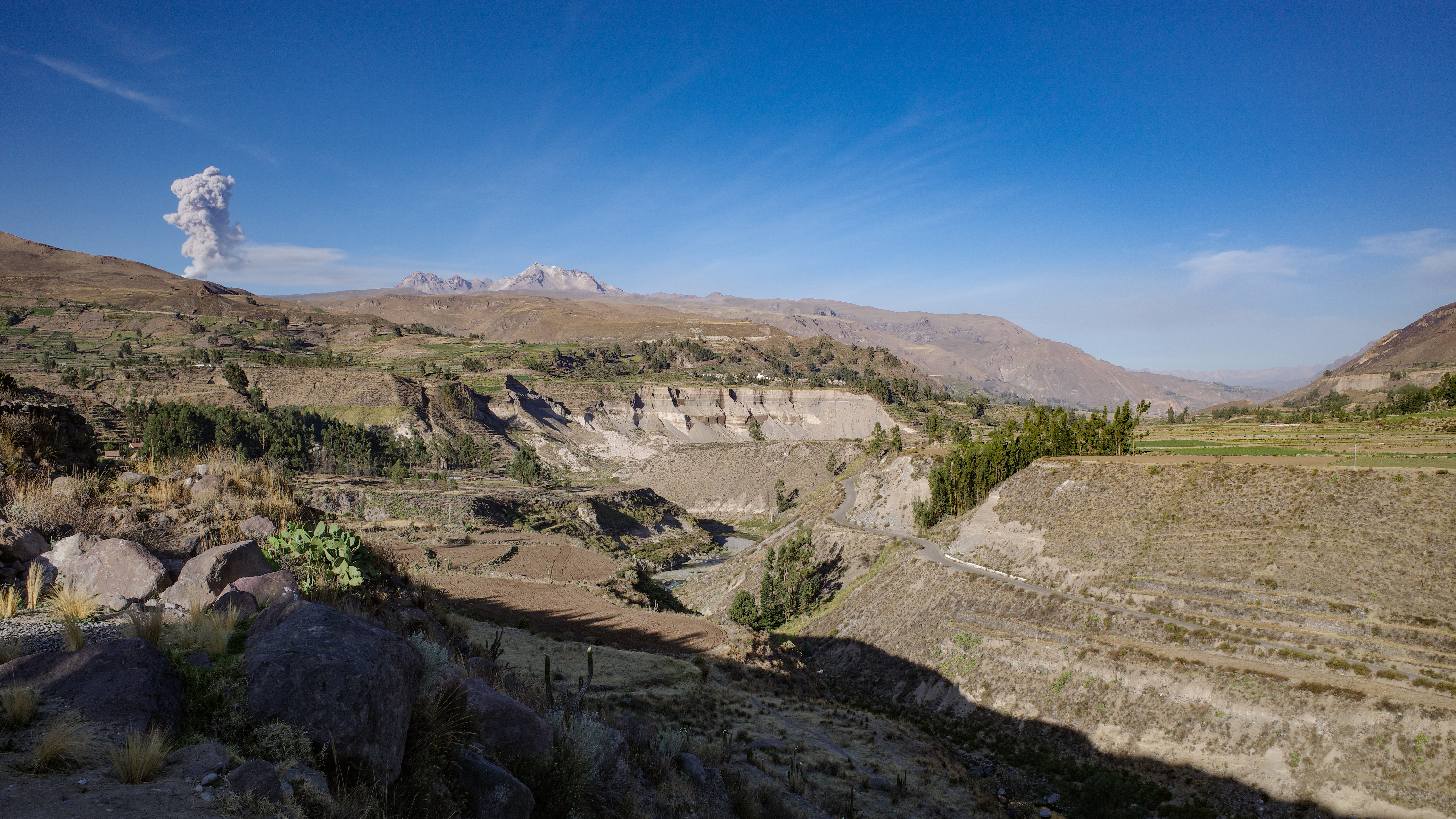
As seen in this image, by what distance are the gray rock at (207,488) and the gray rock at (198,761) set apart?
27.0ft

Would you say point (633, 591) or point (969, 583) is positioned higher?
point (969, 583)

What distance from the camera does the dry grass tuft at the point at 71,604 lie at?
270 inches

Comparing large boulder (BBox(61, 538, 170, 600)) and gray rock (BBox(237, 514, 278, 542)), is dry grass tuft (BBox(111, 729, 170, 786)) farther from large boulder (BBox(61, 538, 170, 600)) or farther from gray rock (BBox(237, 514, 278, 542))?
gray rock (BBox(237, 514, 278, 542))

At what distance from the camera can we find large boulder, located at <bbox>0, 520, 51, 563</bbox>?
7.85 meters

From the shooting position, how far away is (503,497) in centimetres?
6725

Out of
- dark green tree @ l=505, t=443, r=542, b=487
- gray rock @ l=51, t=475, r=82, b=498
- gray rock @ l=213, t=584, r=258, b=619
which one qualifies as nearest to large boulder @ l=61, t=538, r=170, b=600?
gray rock @ l=213, t=584, r=258, b=619

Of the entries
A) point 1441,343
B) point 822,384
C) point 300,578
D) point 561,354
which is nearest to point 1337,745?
point 300,578

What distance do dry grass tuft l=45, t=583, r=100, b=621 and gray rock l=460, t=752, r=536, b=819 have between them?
456cm

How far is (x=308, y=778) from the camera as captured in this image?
15.0ft

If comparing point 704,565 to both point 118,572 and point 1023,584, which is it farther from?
point 118,572

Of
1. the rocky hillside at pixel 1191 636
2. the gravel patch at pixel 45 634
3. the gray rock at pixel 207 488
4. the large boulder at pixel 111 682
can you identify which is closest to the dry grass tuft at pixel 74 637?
the gravel patch at pixel 45 634

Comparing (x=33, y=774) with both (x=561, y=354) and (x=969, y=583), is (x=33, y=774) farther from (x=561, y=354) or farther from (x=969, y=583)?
(x=561, y=354)

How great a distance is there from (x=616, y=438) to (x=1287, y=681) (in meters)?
100

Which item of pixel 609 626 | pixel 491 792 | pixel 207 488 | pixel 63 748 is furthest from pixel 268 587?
pixel 609 626
